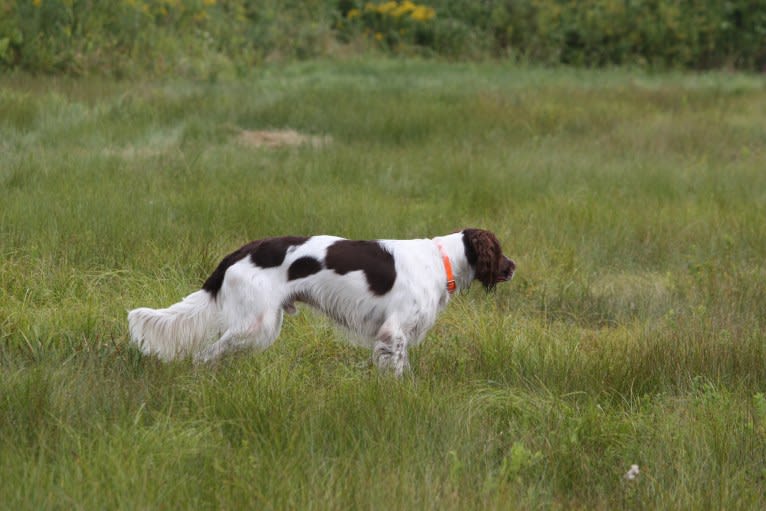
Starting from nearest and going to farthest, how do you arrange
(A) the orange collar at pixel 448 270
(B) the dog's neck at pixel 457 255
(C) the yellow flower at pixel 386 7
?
1. (A) the orange collar at pixel 448 270
2. (B) the dog's neck at pixel 457 255
3. (C) the yellow flower at pixel 386 7

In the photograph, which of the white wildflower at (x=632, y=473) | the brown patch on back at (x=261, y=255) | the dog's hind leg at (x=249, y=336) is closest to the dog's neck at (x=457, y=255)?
the brown patch on back at (x=261, y=255)

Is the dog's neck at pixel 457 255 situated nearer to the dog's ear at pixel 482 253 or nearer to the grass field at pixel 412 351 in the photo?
the dog's ear at pixel 482 253

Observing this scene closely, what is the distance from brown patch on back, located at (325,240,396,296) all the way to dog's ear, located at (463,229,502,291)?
1.44ft

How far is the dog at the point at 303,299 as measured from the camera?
188 inches

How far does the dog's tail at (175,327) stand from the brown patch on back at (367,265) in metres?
0.59

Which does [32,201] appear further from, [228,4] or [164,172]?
[228,4]

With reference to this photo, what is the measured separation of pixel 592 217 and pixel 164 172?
11.3 feet

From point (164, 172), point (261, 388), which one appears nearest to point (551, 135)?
point (164, 172)

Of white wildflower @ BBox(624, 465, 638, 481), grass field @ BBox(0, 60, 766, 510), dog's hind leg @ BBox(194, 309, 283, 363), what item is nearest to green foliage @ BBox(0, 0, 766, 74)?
grass field @ BBox(0, 60, 766, 510)

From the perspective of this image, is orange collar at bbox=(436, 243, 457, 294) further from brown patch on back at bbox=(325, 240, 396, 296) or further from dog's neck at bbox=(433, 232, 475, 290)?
brown patch on back at bbox=(325, 240, 396, 296)

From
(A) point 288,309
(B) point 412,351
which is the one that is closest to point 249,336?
(A) point 288,309

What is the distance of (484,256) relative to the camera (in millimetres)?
5098

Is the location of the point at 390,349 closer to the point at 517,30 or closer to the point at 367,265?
the point at 367,265

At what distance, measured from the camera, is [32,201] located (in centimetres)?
701
